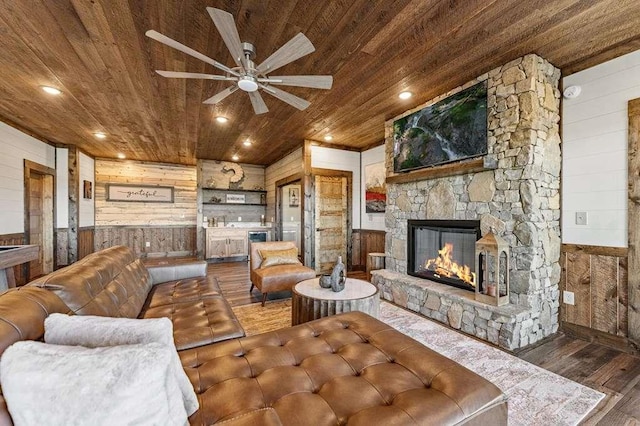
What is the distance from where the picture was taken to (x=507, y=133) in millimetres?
2725

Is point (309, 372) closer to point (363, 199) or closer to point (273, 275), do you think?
point (273, 275)

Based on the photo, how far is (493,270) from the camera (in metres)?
2.76

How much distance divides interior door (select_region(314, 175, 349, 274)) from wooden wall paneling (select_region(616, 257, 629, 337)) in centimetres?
401

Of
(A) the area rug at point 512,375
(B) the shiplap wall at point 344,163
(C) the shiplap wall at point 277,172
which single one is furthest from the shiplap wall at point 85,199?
(A) the area rug at point 512,375

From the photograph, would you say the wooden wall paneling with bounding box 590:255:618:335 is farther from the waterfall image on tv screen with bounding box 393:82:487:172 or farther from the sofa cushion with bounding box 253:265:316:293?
the sofa cushion with bounding box 253:265:316:293

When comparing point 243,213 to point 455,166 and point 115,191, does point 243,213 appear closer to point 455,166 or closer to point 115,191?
point 115,191

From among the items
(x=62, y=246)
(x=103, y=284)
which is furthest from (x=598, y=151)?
(x=62, y=246)

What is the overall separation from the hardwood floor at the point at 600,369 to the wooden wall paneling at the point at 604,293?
207mm

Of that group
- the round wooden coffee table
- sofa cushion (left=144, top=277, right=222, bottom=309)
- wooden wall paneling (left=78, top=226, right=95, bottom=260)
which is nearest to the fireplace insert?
the round wooden coffee table

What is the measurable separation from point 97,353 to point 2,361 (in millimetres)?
241

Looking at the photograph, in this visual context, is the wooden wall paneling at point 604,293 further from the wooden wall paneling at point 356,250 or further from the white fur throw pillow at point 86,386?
the wooden wall paneling at point 356,250

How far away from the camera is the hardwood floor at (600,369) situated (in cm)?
171

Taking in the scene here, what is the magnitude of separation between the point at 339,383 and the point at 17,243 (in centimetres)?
580

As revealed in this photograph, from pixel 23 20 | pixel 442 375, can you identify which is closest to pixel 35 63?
pixel 23 20
